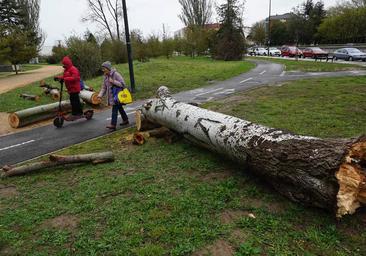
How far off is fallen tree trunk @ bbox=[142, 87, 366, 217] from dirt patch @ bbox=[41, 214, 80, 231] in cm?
223

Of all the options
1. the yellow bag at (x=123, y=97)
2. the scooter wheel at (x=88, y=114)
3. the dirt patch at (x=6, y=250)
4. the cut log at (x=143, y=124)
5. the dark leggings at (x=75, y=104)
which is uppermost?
the yellow bag at (x=123, y=97)

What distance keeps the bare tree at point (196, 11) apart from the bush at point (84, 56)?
1532 inches

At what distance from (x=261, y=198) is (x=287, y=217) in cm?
49

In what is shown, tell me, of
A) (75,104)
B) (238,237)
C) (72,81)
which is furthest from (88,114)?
(238,237)

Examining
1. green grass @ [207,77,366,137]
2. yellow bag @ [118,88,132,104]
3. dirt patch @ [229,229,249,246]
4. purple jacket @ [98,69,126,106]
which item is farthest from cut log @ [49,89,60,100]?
dirt patch @ [229,229,249,246]

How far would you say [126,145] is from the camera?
258 inches

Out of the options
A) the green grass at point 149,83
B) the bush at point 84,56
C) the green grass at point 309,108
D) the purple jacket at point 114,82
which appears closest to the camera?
the green grass at point 309,108

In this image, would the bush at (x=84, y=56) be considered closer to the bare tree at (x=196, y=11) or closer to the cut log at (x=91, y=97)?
the cut log at (x=91, y=97)

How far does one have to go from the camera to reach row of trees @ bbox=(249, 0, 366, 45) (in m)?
45.3

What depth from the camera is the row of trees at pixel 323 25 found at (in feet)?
149

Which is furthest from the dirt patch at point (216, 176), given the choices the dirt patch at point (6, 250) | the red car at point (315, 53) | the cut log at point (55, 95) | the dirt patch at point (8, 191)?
the red car at point (315, 53)

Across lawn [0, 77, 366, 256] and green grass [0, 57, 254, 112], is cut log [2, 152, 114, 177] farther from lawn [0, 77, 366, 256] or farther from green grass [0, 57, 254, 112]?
green grass [0, 57, 254, 112]

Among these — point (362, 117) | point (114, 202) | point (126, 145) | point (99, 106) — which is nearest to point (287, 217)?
point (114, 202)

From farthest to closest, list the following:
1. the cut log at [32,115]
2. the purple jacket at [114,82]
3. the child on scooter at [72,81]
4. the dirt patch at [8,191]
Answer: the cut log at [32,115] → the child on scooter at [72,81] → the purple jacket at [114,82] → the dirt patch at [8,191]
